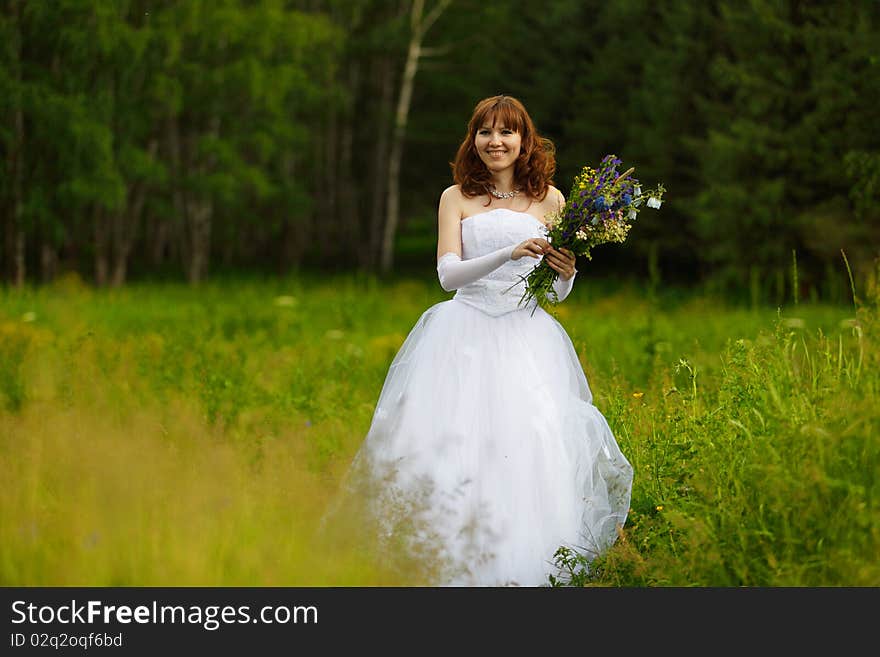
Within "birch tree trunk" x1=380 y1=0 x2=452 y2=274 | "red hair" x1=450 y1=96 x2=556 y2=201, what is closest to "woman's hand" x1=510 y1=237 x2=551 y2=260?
"red hair" x1=450 y1=96 x2=556 y2=201

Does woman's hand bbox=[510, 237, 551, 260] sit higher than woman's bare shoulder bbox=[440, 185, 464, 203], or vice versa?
woman's bare shoulder bbox=[440, 185, 464, 203]

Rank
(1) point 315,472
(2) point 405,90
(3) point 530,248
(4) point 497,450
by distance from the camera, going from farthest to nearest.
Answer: (2) point 405,90, (1) point 315,472, (4) point 497,450, (3) point 530,248

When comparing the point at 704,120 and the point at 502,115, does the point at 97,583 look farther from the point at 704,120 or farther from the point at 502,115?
the point at 704,120

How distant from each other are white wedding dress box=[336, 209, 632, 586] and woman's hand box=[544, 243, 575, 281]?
249 millimetres

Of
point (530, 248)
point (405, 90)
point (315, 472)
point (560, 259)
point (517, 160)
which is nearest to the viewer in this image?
point (530, 248)

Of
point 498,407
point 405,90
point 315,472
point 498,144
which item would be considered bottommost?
point 405,90

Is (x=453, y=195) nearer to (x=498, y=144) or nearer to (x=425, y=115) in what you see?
(x=498, y=144)

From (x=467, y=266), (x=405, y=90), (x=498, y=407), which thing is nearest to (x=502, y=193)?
(x=467, y=266)

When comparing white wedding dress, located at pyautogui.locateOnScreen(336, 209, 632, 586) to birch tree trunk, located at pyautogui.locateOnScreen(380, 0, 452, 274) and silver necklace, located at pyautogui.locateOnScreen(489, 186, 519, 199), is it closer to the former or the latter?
silver necklace, located at pyautogui.locateOnScreen(489, 186, 519, 199)

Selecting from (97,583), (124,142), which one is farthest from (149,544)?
(124,142)

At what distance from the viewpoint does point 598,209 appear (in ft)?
15.3

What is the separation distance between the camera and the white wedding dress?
4.82 metres

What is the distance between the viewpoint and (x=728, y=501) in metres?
4.54

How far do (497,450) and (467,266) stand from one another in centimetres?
84
